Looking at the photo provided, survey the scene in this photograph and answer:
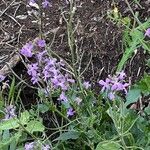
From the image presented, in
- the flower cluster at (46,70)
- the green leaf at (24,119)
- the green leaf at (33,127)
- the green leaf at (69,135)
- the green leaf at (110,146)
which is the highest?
the flower cluster at (46,70)

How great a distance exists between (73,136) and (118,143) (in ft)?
0.82

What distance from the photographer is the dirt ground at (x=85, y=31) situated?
8.87ft

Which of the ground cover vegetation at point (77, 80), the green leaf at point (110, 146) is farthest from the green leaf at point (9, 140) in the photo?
the green leaf at point (110, 146)

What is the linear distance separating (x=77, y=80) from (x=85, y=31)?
3.30 ft

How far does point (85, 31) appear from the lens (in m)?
2.94

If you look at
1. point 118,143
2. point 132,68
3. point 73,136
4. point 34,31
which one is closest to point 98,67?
point 132,68

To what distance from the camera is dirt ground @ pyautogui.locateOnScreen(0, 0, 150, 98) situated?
2.71 meters

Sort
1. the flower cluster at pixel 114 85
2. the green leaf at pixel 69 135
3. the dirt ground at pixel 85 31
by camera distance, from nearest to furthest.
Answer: the flower cluster at pixel 114 85 → the green leaf at pixel 69 135 → the dirt ground at pixel 85 31

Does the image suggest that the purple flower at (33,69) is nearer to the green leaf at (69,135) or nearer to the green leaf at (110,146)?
the green leaf at (69,135)

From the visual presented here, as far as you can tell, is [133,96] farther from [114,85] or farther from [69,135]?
[69,135]

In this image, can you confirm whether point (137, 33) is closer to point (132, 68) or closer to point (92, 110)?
point (92, 110)

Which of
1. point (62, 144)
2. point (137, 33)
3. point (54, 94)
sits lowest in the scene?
point (62, 144)

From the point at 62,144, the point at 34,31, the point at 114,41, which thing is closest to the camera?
the point at 62,144

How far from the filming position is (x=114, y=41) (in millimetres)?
2818
